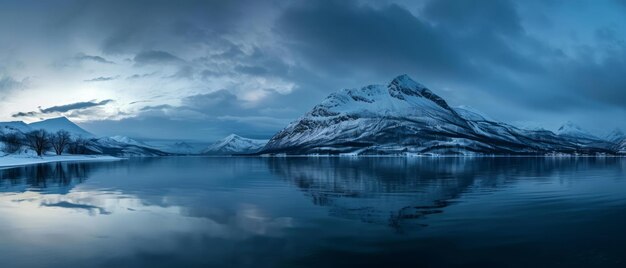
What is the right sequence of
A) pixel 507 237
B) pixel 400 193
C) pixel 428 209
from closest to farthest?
1. pixel 507 237
2. pixel 428 209
3. pixel 400 193

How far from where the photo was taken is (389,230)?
22312 mm

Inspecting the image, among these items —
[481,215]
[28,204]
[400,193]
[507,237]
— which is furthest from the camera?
[400,193]

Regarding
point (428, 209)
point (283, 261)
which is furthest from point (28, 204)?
point (428, 209)

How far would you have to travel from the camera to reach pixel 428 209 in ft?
97.3

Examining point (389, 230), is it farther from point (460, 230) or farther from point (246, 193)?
point (246, 193)

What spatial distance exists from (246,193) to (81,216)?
17.7m

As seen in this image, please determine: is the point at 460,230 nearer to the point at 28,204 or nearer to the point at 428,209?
the point at 428,209

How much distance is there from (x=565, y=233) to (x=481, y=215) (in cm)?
592

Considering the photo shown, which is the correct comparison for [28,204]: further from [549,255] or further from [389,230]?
[549,255]

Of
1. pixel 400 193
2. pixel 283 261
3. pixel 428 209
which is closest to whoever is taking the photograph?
pixel 283 261

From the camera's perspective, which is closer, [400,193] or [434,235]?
[434,235]

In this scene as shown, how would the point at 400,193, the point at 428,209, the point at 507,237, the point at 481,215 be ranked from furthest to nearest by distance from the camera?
the point at 400,193 < the point at 428,209 < the point at 481,215 < the point at 507,237

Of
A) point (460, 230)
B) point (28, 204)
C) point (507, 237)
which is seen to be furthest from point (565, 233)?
point (28, 204)

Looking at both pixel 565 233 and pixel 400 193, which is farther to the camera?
pixel 400 193
